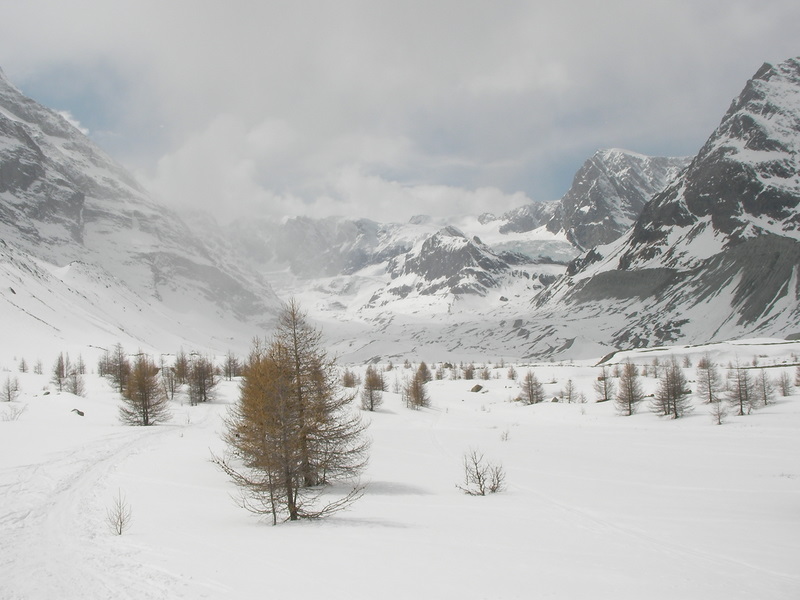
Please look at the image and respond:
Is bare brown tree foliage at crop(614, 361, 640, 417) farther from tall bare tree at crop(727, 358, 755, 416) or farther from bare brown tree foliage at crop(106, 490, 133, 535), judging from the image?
bare brown tree foliage at crop(106, 490, 133, 535)

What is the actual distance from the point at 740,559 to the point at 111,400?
190 feet

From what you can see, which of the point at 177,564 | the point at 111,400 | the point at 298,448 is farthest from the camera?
the point at 111,400

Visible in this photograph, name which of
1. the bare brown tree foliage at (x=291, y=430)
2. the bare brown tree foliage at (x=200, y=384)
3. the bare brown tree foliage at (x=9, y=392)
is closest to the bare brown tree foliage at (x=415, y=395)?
the bare brown tree foliage at (x=200, y=384)

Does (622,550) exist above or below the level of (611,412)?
above

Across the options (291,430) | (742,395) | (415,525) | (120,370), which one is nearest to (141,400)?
(120,370)

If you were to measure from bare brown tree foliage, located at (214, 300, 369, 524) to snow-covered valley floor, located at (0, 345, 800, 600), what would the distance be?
3.51 feet

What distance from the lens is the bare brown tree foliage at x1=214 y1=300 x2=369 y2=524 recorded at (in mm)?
14562

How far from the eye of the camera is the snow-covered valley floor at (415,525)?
9008 millimetres

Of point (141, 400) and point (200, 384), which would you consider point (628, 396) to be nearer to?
point (200, 384)

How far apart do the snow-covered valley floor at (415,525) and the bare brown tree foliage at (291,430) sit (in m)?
1.07

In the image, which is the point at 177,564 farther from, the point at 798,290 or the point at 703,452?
the point at 798,290

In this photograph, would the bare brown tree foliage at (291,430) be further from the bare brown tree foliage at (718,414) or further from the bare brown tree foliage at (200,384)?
the bare brown tree foliage at (200,384)

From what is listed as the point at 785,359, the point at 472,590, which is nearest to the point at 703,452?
the point at 472,590

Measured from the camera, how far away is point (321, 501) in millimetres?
17625
